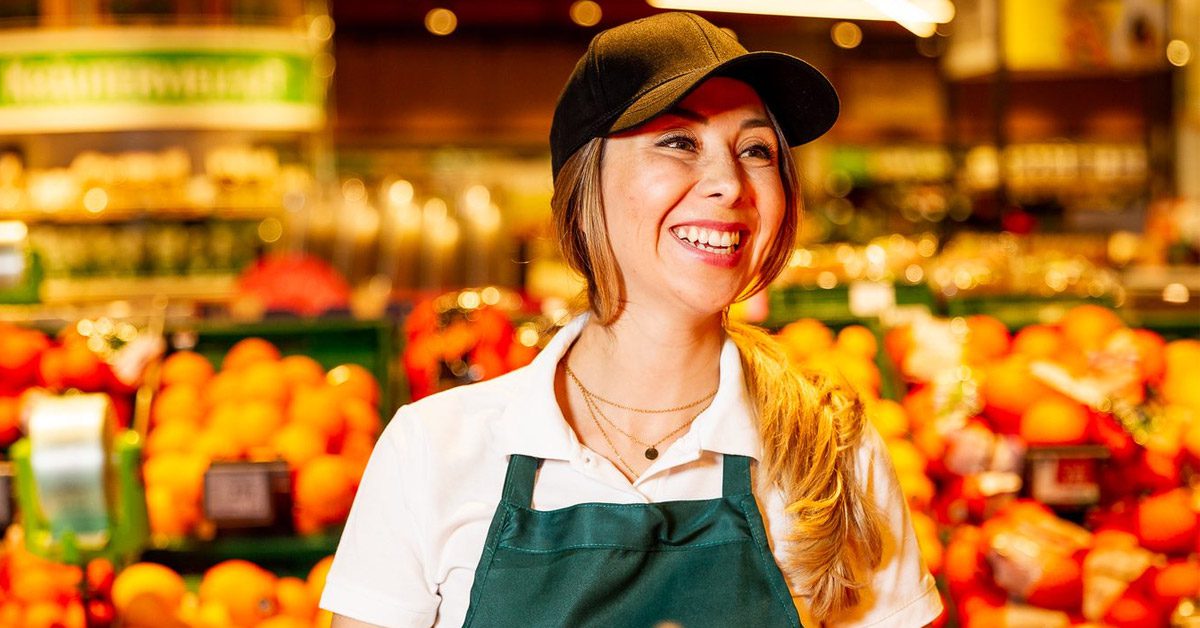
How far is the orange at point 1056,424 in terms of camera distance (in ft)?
8.23

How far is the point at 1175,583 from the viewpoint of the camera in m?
2.26

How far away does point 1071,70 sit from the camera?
533 cm

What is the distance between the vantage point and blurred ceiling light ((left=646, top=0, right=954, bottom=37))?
501 centimetres

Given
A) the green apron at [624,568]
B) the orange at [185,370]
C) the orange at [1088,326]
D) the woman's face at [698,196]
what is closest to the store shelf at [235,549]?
the orange at [185,370]

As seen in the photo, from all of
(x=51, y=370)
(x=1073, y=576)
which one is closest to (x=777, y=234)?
(x=1073, y=576)

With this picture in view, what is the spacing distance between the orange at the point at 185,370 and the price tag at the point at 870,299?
5.41ft

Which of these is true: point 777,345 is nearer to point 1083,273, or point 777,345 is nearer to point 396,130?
point 1083,273

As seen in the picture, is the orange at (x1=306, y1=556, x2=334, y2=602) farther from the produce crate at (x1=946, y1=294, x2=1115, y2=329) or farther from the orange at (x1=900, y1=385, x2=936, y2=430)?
the produce crate at (x1=946, y1=294, x2=1115, y2=329)

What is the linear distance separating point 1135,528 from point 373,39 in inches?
296

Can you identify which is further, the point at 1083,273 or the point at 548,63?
the point at 548,63

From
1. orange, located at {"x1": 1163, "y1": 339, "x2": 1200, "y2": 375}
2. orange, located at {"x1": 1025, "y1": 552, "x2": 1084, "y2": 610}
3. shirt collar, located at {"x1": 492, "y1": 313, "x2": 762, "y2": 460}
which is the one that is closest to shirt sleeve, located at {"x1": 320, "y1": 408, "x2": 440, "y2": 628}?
shirt collar, located at {"x1": 492, "y1": 313, "x2": 762, "y2": 460}

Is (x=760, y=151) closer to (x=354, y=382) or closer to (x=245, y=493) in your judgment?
(x=245, y=493)

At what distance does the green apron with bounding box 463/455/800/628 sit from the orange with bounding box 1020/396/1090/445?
1274 mm

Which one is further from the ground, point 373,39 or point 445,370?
point 373,39
